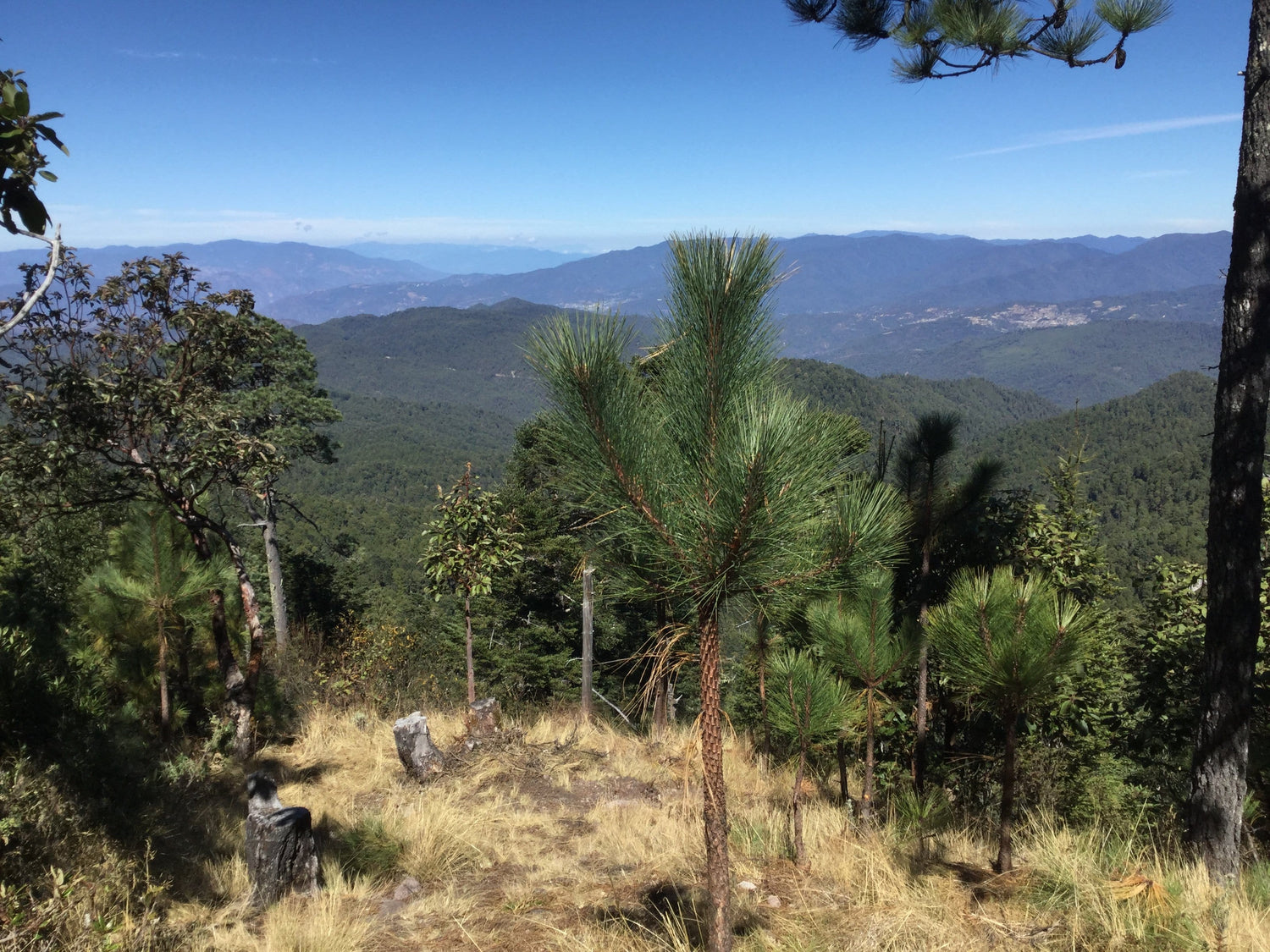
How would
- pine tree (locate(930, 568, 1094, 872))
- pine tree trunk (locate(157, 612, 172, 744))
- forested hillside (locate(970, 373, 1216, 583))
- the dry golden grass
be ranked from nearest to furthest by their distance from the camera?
1. the dry golden grass
2. pine tree (locate(930, 568, 1094, 872))
3. pine tree trunk (locate(157, 612, 172, 744))
4. forested hillside (locate(970, 373, 1216, 583))

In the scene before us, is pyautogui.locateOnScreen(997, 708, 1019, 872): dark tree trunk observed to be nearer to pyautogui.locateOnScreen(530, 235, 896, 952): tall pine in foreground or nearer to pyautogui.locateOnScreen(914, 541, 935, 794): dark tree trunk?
pyautogui.locateOnScreen(914, 541, 935, 794): dark tree trunk

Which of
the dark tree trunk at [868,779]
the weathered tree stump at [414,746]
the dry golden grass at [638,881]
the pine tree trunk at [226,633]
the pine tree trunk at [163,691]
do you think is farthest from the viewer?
the weathered tree stump at [414,746]

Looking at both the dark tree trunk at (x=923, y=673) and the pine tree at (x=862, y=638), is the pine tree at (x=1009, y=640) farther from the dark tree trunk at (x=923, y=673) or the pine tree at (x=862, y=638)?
the dark tree trunk at (x=923, y=673)

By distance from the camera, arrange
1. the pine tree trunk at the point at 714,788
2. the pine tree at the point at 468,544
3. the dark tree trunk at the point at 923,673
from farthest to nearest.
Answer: the pine tree at the point at 468,544, the dark tree trunk at the point at 923,673, the pine tree trunk at the point at 714,788

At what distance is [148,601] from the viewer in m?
4.84

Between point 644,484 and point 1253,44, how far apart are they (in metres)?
3.61

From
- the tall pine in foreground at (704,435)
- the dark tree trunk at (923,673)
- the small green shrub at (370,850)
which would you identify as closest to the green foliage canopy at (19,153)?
the tall pine in foreground at (704,435)

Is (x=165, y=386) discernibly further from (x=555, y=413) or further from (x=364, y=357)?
(x=364, y=357)

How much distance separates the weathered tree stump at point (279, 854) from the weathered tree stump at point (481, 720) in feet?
9.05

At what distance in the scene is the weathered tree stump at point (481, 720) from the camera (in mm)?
6359

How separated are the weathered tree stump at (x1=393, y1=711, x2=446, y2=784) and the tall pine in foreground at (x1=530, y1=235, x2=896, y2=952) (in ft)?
14.4

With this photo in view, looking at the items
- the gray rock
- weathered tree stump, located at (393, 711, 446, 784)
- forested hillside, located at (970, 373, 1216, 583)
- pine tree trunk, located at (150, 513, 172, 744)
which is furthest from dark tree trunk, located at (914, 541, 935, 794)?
forested hillside, located at (970, 373, 1216, 583)

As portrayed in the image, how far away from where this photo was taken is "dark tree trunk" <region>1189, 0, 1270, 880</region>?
3.13 m

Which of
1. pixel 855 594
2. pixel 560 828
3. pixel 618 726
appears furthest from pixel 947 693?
pixel 618 726
